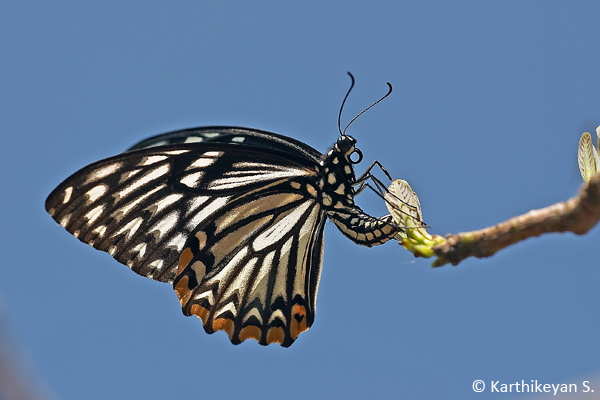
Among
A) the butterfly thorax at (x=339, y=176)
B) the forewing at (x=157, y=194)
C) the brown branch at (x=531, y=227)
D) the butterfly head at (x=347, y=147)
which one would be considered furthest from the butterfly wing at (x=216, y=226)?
the brown branch at (x=531, y=227)

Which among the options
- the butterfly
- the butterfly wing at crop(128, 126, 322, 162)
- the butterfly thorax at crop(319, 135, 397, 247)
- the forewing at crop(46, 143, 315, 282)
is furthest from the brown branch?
the forewing at crop(46, 143, 315, 282)

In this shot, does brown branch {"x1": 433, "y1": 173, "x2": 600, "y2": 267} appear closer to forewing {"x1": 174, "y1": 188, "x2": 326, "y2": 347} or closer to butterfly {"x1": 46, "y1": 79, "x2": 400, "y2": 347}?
butterfly {"x1": 46, "y1": 79, "x2": 400, "y2": 347}

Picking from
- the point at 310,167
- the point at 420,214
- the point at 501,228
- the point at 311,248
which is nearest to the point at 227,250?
the point at 311,248

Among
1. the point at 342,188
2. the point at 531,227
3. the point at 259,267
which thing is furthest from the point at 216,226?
the point at 531,227

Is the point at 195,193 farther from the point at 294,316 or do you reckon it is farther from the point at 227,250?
the point at 294,316

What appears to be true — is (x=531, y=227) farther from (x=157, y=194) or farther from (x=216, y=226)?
(x=157, y=194)

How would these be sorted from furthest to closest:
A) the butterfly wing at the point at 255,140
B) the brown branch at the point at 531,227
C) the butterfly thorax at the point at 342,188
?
1. the butterfly wing at the point at 255,140
2. the butterfly thorax at the point at 342,188
3. the brown branch at the point at 531,227

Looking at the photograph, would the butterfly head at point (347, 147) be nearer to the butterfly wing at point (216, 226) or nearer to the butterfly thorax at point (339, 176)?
the butterfly thorax at point (339, 176)

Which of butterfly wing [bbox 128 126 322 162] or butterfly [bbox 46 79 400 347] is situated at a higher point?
butterfly wing [bbox 128 126 322 162]
